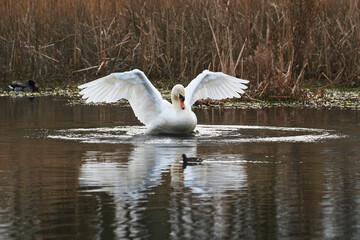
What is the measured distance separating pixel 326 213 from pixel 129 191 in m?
1.64

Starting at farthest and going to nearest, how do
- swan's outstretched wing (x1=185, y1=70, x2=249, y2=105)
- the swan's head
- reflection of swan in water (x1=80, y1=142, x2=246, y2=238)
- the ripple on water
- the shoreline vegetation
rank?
1. the shoreline vegetation
2. swan's outstretched wing (x1=185, y1=70, x2=249, y2=105)
3. the swan's head
4. the ripple on water
5. reflection of swan in water (x1=80, y1=142, x2=246, y2=238)

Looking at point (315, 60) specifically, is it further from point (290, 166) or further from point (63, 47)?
point (290, 166)

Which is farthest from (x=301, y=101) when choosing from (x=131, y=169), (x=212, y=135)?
(x=131, y=169)

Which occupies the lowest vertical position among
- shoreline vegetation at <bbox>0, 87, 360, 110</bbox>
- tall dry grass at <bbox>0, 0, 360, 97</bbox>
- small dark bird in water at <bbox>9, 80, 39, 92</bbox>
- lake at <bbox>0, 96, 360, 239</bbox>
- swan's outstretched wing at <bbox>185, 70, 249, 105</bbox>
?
lake at <bbox>0, 96, 360, 239</bbox>

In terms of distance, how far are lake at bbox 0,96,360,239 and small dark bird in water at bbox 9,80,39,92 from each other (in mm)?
6389

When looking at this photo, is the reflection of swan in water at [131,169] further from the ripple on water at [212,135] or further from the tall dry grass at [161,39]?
the tall dry grass at [161,39]

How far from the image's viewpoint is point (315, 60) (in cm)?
2073

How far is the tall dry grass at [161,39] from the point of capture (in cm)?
1967

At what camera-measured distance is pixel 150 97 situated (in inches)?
524

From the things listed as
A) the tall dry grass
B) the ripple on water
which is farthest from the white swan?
the tall dry grass

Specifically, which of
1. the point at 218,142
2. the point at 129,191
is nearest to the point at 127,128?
the point at 218,142

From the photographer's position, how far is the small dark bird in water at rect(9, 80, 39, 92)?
20.4m

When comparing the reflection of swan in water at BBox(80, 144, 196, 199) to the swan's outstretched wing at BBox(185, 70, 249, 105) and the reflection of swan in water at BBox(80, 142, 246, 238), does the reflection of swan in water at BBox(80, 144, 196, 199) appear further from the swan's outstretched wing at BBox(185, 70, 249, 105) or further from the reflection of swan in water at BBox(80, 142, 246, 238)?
the swan's outstretched wing at BBox(185, 70, 249, 105)

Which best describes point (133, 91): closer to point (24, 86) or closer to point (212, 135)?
point (212, 135)
